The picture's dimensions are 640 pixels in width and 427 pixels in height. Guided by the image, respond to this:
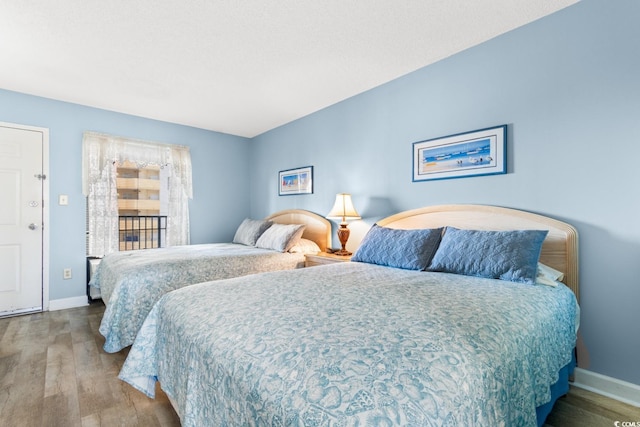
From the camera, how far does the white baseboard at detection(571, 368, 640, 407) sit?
5.82 feet

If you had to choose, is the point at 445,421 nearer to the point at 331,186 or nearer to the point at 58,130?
the point at 331,186

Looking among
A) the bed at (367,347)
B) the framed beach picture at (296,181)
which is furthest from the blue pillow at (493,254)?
the framed beach picture at (296,181)

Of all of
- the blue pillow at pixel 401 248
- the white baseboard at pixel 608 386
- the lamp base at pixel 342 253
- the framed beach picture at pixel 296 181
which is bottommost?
the white baseboard at pixel 608 386

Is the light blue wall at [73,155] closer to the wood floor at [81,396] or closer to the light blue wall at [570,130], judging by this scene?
the wood floor at [81,396]

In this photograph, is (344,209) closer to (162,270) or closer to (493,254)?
(493,254)

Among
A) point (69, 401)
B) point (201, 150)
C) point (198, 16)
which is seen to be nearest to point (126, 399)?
point (69, 401)

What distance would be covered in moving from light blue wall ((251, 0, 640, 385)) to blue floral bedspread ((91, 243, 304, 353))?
1.55 metres

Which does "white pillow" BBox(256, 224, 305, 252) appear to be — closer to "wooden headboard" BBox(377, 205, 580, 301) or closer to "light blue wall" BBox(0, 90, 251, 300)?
"wooden headboard" BBox(377, 205, 580, 301)

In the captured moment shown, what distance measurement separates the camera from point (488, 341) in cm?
103

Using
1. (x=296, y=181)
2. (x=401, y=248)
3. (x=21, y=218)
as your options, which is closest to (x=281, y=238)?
(x=296, y=181)

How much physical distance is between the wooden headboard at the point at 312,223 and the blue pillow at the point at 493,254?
1.68 meters

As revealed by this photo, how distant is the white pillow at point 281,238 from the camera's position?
3.43 meters

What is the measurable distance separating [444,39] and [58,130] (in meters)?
4.05

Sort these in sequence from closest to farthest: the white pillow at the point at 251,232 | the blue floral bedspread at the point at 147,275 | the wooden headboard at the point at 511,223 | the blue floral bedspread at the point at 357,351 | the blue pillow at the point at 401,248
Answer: the blue floral bedspread at the point at 357,351 < the wooden headboard at the point at 511,223 < the blue pillow at the point at 401,248 < the blue floral bedspread at the point at 147,275 < the white pillow at the point at 251,232
